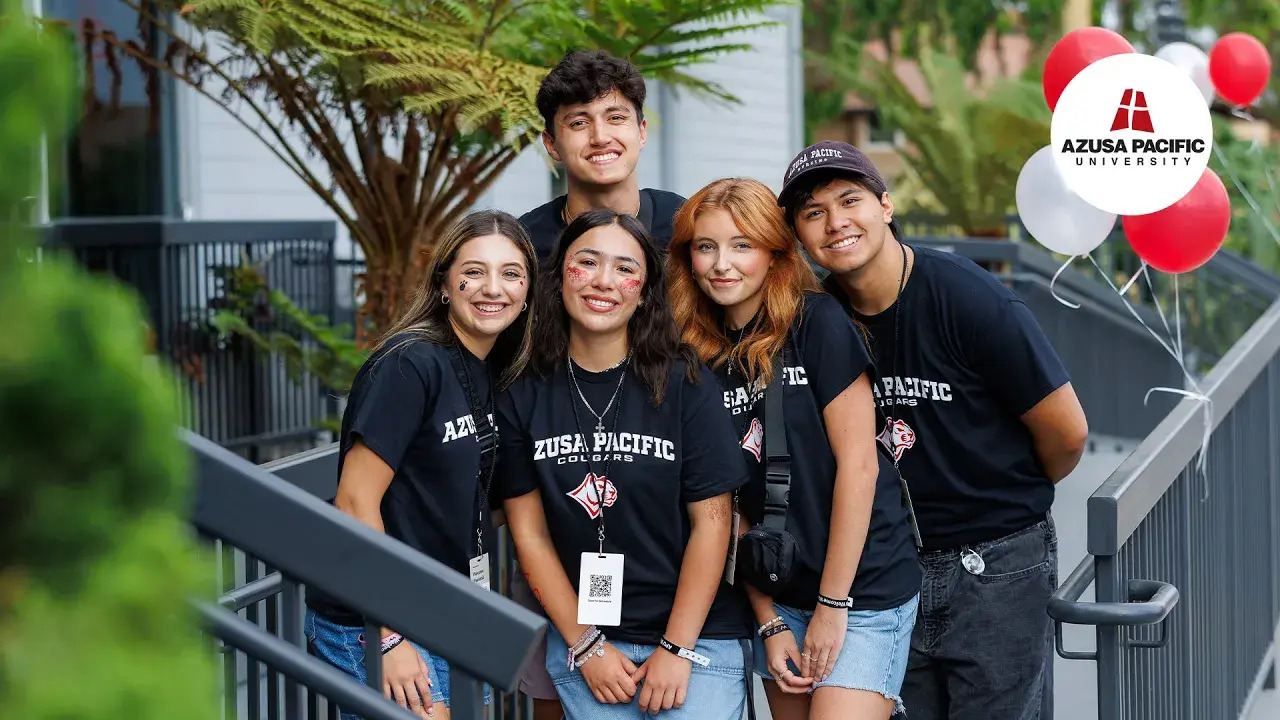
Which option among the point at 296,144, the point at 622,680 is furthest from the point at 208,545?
the point at 296,144

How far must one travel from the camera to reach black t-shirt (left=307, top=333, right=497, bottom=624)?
9.83ft

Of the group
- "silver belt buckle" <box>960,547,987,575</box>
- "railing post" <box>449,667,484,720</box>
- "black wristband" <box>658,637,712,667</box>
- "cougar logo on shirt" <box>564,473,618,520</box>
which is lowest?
"black wristband" <box>658,637,712,667</box>

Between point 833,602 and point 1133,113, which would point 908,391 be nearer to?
point 833,602

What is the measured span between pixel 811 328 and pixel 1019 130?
17287mm

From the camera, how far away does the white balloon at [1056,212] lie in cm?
505

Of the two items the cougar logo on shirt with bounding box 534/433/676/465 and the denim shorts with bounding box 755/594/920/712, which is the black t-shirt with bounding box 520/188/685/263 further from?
the denim shorts with bounding box 755/594/920/712

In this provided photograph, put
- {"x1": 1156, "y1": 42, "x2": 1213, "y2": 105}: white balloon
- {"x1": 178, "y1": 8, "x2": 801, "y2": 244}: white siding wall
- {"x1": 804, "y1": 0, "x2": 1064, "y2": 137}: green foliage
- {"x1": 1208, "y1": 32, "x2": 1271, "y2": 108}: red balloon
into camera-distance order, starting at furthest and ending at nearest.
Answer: {"x1": 804, "y1": 0, "x2": 1064, "y2": 137}: green foliage, {"x1": 178, "y1": 8, "x2": 801, "y2": 244}: white siding wall, {"x1": 1156, "y1": 42, "x2": 1213, "y2": 105}: white balloon, {"x1": 1208, "y1": 32, "x2": 1271, "y2": 108}: red balloon

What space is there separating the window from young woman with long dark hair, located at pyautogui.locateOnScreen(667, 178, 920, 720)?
5.97m

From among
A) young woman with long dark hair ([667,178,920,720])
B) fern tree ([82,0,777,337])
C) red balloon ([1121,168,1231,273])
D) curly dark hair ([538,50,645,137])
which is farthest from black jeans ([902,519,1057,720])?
fern tree ([82,0,777,337])

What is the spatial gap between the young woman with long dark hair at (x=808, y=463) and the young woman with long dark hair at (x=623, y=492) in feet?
0.36

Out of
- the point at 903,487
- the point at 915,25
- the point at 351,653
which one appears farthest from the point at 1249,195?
the point at 915,25

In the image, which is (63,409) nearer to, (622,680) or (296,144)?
(622,680)

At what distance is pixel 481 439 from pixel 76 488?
2158 mm

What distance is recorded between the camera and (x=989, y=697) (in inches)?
139
